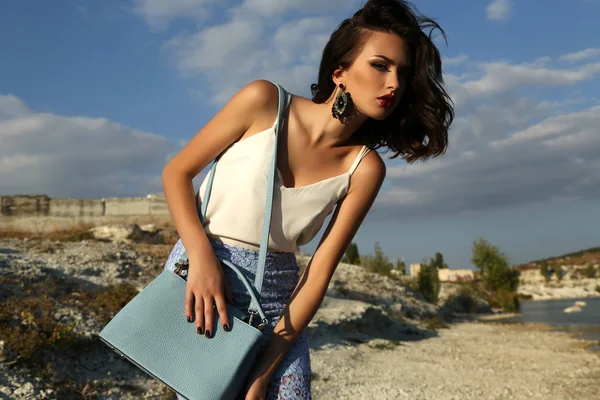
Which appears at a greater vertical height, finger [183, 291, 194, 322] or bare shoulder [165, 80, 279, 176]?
bare shoulder [165, 80, 279, 176]

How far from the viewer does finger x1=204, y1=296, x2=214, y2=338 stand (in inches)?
63.9

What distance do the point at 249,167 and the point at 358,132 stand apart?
0.54 meters

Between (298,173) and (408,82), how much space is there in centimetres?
58

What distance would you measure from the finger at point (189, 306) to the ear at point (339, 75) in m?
0.95

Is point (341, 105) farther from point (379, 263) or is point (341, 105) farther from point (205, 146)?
point (379, 263)

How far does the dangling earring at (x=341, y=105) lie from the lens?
6.32ft

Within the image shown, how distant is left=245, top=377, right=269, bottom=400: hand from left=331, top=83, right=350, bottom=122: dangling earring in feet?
3.13

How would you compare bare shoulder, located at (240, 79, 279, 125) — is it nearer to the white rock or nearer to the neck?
the neck

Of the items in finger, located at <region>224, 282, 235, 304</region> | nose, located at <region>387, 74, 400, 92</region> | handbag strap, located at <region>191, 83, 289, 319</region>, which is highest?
nose, located at <region>387, 74, 400, 92</region>

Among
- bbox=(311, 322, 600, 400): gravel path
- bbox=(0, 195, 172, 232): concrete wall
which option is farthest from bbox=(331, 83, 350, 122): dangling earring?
bbox=(0, 195, 172, 232): concrete wall

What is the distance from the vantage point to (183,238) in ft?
5.83

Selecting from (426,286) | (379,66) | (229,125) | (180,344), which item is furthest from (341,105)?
(426,286)

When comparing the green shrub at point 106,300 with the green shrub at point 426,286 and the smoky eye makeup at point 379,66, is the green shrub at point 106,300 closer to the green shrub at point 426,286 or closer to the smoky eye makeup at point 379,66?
the smoky eye makeup at point 379,66

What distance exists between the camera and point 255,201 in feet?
5.87
